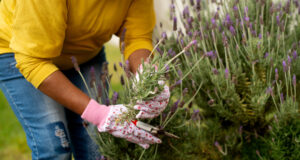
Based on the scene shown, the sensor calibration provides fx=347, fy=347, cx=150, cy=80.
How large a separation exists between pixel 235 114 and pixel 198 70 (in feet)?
1.10

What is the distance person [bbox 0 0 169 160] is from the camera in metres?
1.58

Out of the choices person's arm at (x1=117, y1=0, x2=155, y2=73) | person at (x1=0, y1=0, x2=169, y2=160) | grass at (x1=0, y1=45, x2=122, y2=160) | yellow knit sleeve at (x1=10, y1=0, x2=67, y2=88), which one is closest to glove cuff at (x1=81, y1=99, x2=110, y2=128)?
person at (x1=0, y1=0, x2=169, y2=160)

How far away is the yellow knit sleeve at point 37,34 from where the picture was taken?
1.54 meters

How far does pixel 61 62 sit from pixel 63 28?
1.32 ft

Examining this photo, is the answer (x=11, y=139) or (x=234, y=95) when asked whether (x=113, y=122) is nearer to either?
(x=234, y=95)

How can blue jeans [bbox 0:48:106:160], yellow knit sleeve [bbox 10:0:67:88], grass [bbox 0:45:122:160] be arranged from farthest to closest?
grass [bbox 0:45:122:160] → blue jeans [bbox 0:48:106:160] → yellow knit sleeve [bbox 10:0:67:88]

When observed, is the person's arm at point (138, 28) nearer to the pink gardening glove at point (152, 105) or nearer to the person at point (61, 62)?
the person at point (61, 62)

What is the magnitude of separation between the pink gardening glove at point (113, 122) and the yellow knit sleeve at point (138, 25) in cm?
55

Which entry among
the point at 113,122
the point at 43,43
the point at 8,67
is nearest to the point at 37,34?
the point at 43,43

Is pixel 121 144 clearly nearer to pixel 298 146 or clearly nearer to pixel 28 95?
pixel 28 95

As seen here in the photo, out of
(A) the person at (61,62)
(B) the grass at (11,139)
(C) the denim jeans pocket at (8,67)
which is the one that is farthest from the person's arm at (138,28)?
(B) the grass at (11,139)

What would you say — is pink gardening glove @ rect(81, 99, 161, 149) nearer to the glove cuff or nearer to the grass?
the glove cuff

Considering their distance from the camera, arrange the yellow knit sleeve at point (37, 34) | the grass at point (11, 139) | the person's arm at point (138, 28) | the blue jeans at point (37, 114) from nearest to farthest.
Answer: the yellow knit sleeve at point (37, 34) < the blue jeans at point (37, 114) < the person's arm at point (138, 28) < the grass at point (11, 139)

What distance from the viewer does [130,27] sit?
2.10m
